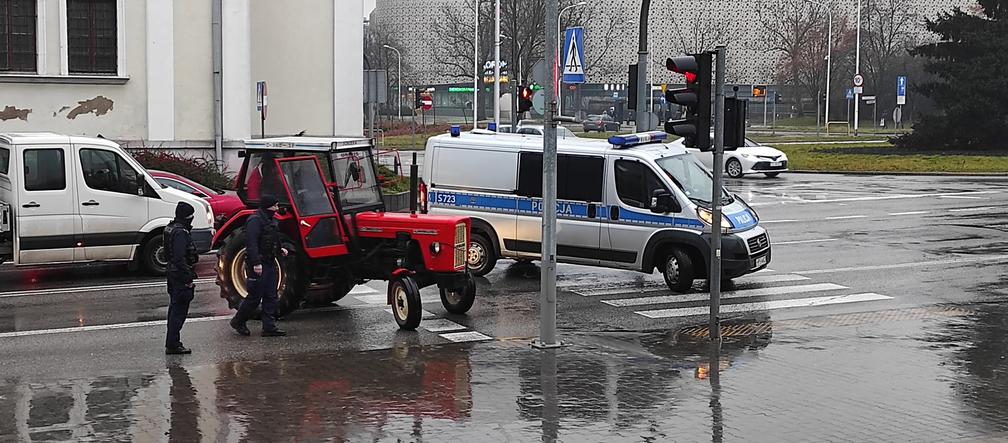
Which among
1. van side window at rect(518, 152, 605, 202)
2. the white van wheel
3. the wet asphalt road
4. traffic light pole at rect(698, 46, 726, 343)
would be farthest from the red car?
the white van wheel

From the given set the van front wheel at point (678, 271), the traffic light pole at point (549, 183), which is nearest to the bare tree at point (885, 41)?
the van front wheel at point (678, 271)

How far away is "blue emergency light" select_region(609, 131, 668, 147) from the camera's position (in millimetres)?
17125

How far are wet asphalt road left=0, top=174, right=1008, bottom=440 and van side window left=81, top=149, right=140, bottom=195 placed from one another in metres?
1.31

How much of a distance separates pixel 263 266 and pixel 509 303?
3771mm

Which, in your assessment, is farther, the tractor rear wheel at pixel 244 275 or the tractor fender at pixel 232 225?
the tractor fender at pixel 232 225

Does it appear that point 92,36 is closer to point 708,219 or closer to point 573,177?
point 573,177

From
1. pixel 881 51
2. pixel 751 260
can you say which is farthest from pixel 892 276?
pixel 881 51

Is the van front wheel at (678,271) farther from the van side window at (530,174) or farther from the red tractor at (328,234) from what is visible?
the red tractor at (328,234)

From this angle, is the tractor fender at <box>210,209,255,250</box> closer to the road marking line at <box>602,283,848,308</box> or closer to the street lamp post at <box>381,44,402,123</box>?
the road marking line at <box>602,283,848,308</box>

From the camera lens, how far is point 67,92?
27234 millimetres

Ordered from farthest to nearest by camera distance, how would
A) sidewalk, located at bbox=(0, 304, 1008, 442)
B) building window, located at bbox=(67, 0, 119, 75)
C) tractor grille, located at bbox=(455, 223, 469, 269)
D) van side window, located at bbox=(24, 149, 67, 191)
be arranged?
building window, located at bbox=(67, 0, 119, 75) → van side window, located at bbox=(24, 149, 67, 191) → tractor grille, located at bbox=(455, 223, 469, 269) → sidewalk, located at bbox=(0, 304, 1008, 442)

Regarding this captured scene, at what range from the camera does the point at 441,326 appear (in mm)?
13891

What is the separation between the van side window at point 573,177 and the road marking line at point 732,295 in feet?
5.93

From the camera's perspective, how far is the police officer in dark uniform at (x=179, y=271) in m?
12.0
